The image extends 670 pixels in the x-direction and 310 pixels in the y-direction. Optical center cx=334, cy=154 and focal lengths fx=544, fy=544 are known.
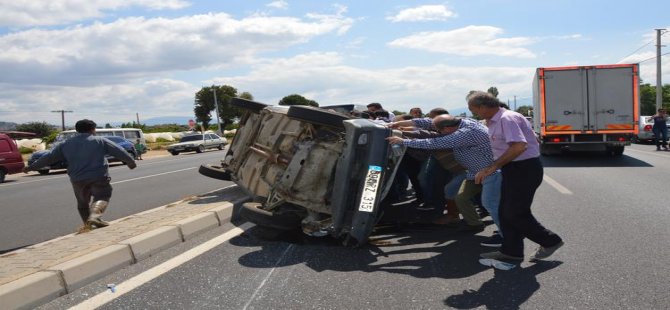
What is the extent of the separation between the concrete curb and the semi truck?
11.8 meters

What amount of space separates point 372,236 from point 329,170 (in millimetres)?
1130

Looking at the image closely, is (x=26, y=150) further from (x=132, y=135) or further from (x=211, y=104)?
(x=211, y=104)

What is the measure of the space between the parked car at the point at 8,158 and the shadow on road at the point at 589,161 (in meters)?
15.9

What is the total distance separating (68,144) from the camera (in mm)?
6523

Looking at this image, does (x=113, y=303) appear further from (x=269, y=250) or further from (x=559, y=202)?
(x=559, y=202)

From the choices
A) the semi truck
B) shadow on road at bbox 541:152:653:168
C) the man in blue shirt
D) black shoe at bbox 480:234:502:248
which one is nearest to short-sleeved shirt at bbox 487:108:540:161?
the man in blue shirt

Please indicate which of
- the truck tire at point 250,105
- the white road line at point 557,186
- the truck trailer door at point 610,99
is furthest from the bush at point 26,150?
the white road line at point 557,186

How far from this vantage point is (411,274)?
14.9 ft

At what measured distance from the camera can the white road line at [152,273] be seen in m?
3.94

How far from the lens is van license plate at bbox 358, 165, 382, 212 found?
15.9 ft

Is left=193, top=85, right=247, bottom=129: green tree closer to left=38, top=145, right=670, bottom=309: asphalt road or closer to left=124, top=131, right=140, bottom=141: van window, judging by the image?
left=124, top=131, right=140, bottom=141: van window

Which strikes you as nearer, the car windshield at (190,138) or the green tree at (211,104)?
the car windshield at (190,138)

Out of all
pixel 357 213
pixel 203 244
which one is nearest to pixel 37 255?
pixel 203 244

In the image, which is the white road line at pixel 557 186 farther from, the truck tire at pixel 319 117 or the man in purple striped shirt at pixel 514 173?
the truck tire at pixel 319 117
